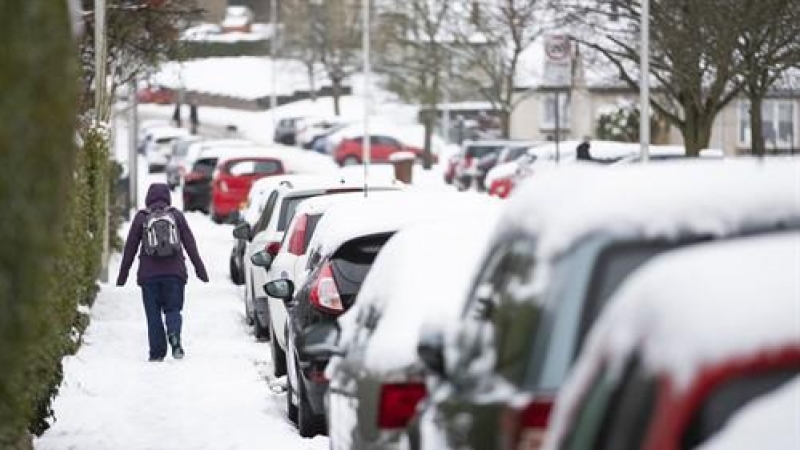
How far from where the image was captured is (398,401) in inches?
317

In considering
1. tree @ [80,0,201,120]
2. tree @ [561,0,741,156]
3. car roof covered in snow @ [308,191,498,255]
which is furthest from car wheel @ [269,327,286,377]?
tree @ [561,0,741,156]

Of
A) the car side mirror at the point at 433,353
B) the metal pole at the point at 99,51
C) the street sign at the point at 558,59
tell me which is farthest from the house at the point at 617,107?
the car side mirror at the point at 433,353

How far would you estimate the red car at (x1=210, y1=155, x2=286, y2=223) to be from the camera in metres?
41.2

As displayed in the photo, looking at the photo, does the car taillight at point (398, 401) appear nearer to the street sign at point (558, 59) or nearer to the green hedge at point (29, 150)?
the green hedge at point (29, 150)

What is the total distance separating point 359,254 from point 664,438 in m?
8.61

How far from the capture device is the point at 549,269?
18.1 feet

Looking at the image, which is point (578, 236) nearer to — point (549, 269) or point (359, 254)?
point (549, 269)

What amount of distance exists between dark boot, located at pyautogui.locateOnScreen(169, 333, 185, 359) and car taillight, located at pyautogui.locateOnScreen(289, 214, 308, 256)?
4.16 ft

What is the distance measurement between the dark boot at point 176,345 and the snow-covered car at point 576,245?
467 inches

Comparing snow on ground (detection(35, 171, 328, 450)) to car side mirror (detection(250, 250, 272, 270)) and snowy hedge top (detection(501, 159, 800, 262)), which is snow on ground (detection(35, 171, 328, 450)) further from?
snowy hedge top (detection(501, 159, 800, 262))

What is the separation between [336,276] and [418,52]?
189ft

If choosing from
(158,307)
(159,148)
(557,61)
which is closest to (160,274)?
(158,307)

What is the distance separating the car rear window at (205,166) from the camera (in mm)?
46469

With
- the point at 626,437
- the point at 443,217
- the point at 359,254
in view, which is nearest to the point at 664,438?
the point at 626,437
